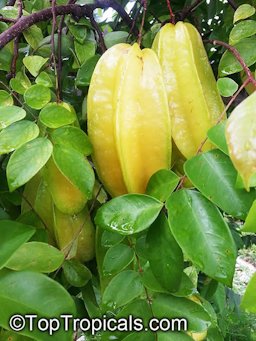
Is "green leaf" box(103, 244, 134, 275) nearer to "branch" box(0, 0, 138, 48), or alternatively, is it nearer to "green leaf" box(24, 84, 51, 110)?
"green leaf" box(24, 84, 51, 110)

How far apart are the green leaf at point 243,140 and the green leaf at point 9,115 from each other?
12.0 inches

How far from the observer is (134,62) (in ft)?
2.15

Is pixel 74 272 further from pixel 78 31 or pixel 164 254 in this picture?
pixel 78 31

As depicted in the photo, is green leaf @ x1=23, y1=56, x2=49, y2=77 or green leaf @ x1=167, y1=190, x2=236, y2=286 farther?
green leaf @ x1=23, y1=56, x2=49, y2=77

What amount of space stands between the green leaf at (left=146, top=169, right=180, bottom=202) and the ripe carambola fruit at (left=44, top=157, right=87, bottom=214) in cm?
11

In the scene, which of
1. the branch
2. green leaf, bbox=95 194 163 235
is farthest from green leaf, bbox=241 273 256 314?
the branch

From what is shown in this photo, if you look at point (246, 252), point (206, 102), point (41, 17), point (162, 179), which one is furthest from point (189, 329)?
point (246, 252)

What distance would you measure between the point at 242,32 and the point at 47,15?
0.31 meters

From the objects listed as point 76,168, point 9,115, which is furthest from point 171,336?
point 9,115

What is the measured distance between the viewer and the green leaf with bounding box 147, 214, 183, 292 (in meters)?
0.59

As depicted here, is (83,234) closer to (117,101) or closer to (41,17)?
(117,101)

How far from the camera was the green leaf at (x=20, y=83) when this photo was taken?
2.37 feet

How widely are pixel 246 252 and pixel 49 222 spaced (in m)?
5.57

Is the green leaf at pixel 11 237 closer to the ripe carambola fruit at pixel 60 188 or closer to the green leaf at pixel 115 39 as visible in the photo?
the ripe carambola fruit at pixel 60 188
